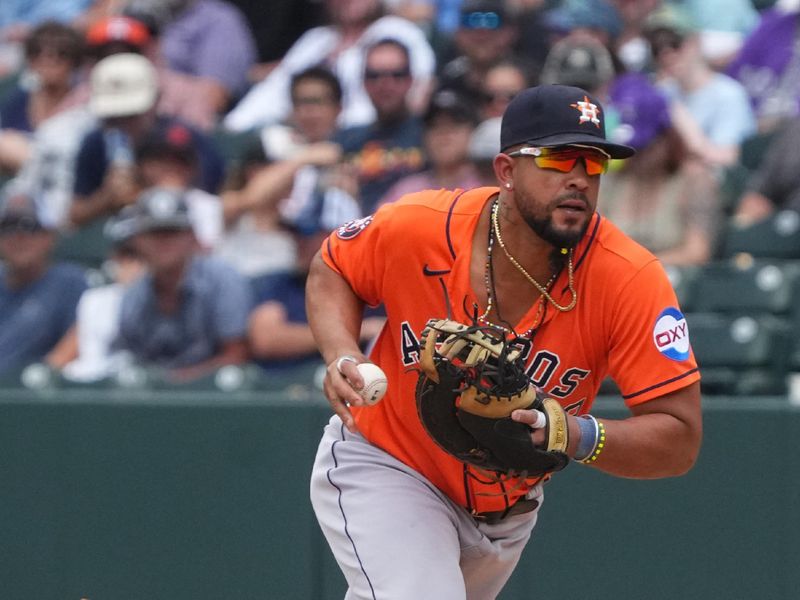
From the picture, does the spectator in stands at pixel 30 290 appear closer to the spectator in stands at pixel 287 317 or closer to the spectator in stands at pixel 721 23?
the spectator in stands at pixel 287 317

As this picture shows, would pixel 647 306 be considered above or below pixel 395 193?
above

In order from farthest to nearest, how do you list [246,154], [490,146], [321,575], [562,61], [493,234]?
[246,154] → [562,61] → [490,146] → [321,575] → [493,234]

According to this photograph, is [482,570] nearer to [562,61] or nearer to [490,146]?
[490,146]

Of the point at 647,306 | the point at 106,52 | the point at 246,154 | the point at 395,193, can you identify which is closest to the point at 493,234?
the point at 647,306

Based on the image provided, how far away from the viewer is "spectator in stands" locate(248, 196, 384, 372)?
6.56 metres

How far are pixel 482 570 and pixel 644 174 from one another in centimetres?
321

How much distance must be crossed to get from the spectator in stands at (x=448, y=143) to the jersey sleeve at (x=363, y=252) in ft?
9.66

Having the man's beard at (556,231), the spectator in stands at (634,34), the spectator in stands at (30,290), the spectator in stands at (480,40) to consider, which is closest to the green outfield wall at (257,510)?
the spectator in stands at (30,290)

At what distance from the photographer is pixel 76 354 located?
275 inches

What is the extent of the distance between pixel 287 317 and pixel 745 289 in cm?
218

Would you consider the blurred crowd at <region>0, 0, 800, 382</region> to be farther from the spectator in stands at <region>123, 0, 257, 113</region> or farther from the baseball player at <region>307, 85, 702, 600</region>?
the baseball player at <region>307, 85, 702, 600</region>

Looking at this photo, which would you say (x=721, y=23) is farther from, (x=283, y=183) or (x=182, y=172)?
(x=182, y=172)

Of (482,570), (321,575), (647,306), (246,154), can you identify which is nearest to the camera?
(647,306)

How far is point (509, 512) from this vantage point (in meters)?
4.09
